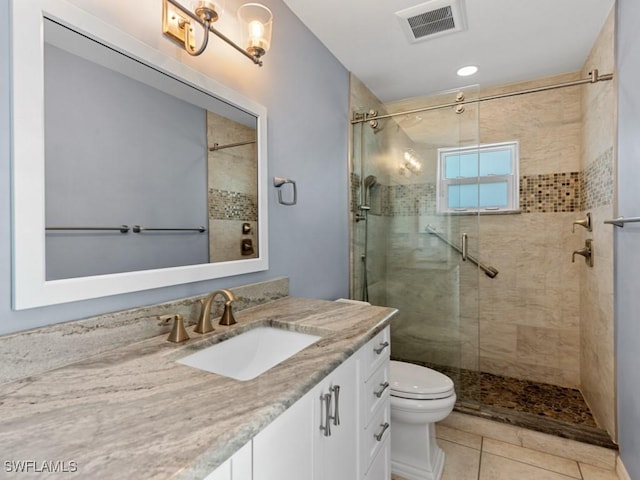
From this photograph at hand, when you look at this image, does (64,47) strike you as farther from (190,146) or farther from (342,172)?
(342,172)

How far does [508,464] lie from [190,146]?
7.33 feet

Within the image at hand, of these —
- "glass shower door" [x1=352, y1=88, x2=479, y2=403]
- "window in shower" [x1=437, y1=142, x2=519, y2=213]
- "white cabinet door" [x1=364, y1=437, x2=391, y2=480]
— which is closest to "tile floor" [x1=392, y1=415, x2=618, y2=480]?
"glass shower door" [x1=352, y1=88, x2=479, y2=403]

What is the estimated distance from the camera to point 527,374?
261 centimetres

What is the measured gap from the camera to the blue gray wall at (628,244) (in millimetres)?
1423

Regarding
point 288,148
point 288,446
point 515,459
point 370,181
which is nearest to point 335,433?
point 288,446

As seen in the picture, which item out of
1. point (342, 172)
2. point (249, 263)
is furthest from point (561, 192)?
point (249, 263)

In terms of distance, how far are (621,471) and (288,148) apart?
234cm

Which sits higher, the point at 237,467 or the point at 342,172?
the point at 342,172

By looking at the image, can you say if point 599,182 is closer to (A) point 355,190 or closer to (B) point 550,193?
(B) point 550,193

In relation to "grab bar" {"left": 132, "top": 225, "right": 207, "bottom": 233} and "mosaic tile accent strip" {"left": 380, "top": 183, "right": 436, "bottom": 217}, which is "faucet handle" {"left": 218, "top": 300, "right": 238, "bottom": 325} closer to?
"grab bar" {"left": 132, "top": 225, "right": 207, "bottom": 233}

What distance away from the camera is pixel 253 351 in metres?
1.21

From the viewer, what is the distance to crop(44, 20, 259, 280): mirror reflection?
86 centimetres

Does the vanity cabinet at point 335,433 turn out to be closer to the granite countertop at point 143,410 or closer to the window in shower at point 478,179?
the granite countertop at point 143,410
